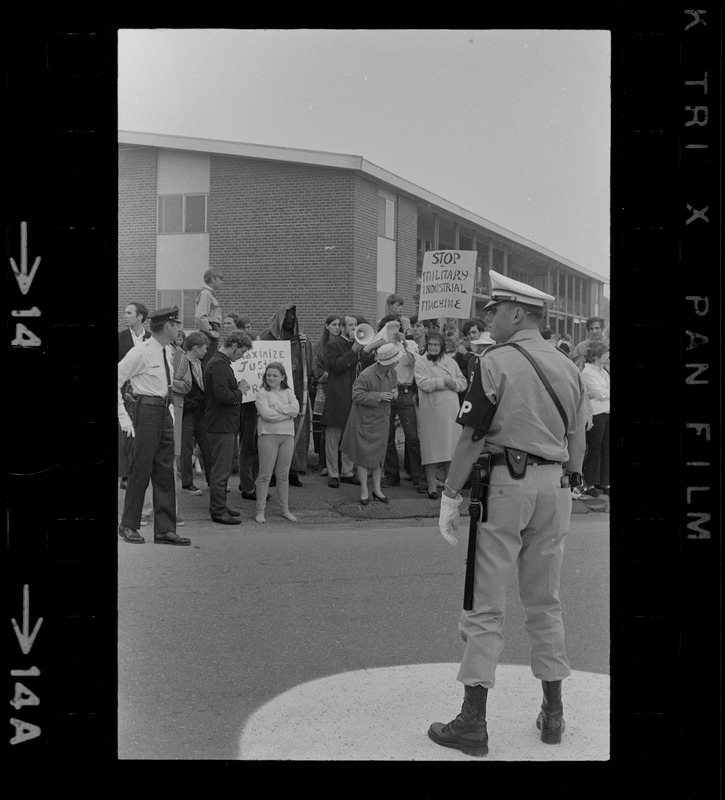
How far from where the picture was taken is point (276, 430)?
4.71 metres

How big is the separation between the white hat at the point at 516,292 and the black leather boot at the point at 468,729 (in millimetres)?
1485

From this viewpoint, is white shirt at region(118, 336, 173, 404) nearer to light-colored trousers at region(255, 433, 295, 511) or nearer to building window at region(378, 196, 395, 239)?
light-colored trousers at region(255, 433, 295, 511)

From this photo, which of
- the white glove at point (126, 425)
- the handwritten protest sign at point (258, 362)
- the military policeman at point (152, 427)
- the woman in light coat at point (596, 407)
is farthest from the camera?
the white glove at point (126, 425)

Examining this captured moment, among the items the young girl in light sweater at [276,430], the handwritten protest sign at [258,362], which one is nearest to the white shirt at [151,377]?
the handwritten protest sign at [258,362]

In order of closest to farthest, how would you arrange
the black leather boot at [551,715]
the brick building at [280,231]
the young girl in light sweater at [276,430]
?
the brick building at [280,231], the black leather boot at [551,715], the young girl in light sweater at [276,430]

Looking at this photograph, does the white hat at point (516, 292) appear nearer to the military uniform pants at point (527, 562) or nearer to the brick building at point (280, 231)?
the brick building at point (280, 231)

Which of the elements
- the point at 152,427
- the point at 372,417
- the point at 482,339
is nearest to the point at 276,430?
the point at 372,417

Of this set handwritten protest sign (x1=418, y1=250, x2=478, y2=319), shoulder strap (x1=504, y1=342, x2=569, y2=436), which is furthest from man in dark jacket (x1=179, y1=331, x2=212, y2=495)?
shoulder strap (x1=504, y1=342, x2=569, y2=436)

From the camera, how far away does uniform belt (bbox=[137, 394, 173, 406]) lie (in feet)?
19.2
